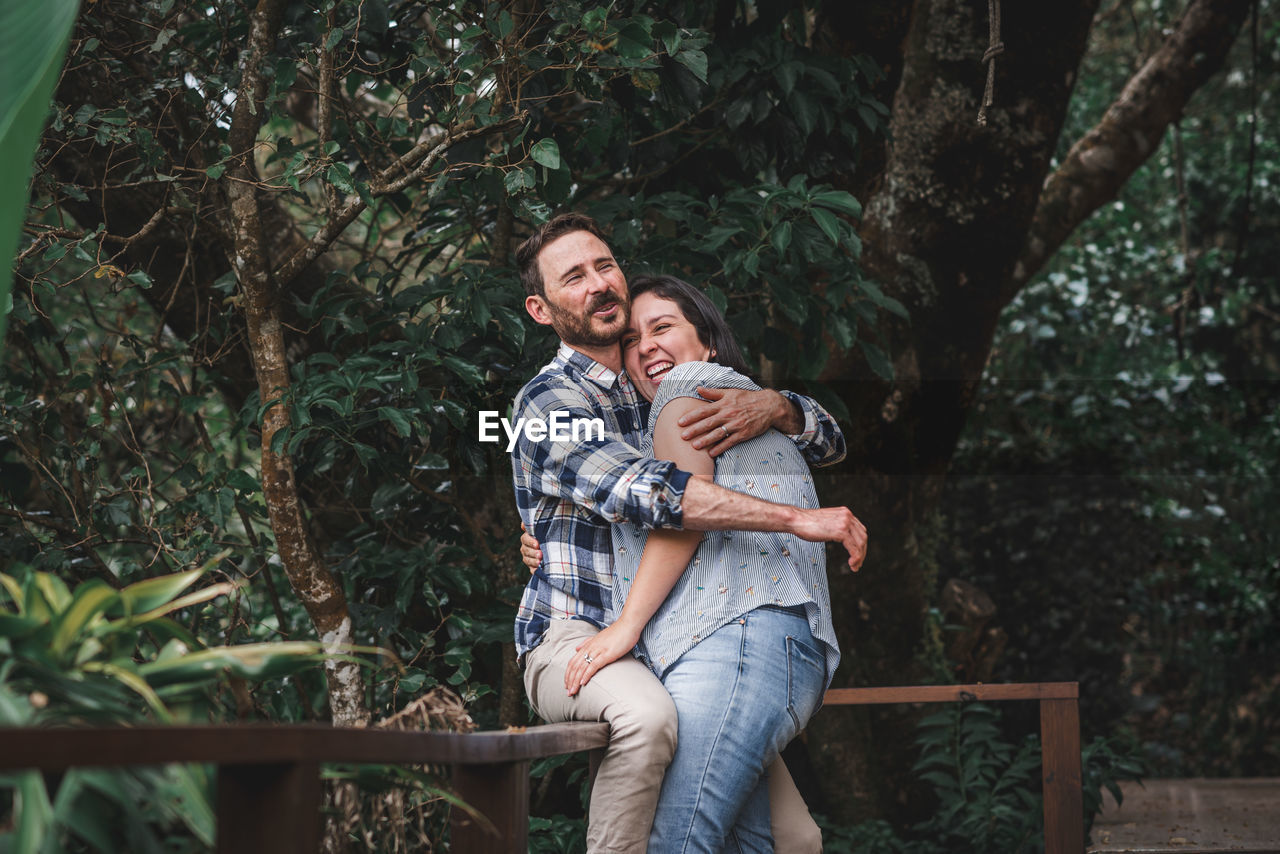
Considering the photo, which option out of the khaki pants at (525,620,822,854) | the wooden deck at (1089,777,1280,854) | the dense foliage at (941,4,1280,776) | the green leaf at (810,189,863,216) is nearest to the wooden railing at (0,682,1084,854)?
the khaki pants at (525,620,822,854)

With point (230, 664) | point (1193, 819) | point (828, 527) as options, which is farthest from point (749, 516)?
point (1193, 819)

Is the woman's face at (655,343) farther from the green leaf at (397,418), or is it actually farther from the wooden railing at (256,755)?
the wooden railing at (256,755)

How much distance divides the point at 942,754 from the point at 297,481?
2.11m

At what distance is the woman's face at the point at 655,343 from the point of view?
1.92 metres

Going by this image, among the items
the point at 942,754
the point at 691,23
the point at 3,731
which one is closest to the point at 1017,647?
the point at 942,754

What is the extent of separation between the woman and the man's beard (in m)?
0.16

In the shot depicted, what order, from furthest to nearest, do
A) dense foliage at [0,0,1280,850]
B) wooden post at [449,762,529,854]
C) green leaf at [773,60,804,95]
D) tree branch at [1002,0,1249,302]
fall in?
1. tree branch at [1002,0,1249,302]
2. green leaf at [773,60,804,95]
3. dense foliage at [0,0,1280,850]
4. wooden post at [449,762,529,854]

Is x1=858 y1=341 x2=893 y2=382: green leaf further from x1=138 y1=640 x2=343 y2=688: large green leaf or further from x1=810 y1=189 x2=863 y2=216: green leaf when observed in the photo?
x1=138 y1=640 x2=343 y2=688: large green leaf

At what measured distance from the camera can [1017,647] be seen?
512 centimetres

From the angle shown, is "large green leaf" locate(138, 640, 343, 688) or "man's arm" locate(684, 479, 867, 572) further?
"man's arm" locate(684, 479, 867, 572)

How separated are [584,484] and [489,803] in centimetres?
51

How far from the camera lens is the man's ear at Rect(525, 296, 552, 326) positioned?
6.56ft

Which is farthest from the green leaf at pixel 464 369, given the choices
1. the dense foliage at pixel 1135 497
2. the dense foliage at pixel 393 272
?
the dense foliage at pixel 1135 497

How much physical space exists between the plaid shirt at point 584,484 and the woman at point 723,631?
0.18 ft
